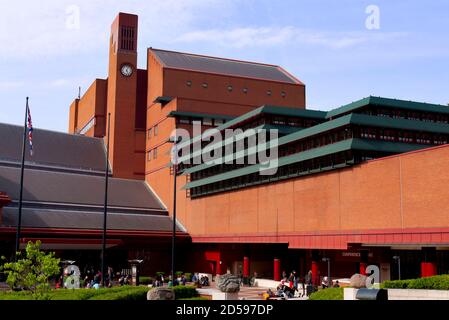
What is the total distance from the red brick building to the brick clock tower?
158 millimetres

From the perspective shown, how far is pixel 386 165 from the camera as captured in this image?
134 feet

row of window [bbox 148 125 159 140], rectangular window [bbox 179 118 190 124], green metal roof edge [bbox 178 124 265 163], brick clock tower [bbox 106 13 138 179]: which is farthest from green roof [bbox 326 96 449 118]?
brick clock tower [bbox 106 13 138 179]

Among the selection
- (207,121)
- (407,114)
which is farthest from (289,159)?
(207,121)

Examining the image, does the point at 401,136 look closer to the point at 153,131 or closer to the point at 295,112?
the point at 295,112

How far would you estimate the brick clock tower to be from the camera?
88.8 metres

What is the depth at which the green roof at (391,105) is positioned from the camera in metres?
52.0

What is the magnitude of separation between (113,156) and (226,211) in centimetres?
3008

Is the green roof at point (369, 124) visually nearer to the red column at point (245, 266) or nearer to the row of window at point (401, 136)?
the row of window at point (401, 136)

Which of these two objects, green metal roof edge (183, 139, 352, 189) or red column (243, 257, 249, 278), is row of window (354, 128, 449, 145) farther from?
red column (243, 257, 249, 278)

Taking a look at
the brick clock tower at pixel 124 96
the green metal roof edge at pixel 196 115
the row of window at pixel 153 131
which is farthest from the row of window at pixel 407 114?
the brick clock tower at pixel 124 96

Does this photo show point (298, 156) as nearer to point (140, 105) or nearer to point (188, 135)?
point (188, 135)

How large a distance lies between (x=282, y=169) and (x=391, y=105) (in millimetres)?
11531

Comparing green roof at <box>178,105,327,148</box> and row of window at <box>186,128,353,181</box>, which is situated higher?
green roof at <box>178,105,327,148</box>

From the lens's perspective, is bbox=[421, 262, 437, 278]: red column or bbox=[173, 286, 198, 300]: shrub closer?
bbox=[173, 286, 198, 300]: shrub
